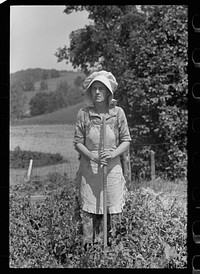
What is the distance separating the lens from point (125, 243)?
2967mm

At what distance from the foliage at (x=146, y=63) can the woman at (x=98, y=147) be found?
2921 millimetres

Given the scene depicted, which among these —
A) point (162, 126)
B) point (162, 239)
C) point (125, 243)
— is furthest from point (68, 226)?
point (162, 126)

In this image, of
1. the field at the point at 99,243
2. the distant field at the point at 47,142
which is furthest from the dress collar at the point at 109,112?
the distant field at the point at 47,142

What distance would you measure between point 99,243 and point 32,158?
13.8ft

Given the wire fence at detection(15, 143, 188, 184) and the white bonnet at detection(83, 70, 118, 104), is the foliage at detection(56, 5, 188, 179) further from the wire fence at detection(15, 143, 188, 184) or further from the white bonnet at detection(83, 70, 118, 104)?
the white bonnet at detection(83, 70, 118, 104)

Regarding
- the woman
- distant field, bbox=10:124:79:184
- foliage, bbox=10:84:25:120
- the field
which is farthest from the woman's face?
foliage, bbox=10:84:25:120

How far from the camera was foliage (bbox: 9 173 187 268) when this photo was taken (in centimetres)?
270

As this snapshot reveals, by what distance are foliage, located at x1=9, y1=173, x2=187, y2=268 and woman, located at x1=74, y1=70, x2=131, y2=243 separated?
6.0 inches

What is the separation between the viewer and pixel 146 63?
5852 millimetres

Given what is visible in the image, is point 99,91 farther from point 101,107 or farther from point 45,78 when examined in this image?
point 45,78

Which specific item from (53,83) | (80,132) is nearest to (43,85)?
(53,83)

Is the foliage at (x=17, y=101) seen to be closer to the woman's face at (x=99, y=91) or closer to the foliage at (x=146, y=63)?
the foliage at (x=146, y=63)

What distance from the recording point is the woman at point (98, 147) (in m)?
2.84

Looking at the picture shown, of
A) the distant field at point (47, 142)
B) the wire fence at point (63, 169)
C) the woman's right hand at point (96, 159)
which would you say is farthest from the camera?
the distant field at point (47, 142)
